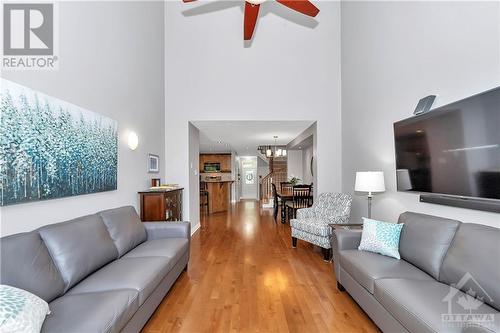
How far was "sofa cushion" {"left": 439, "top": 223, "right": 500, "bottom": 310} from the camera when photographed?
1.40 m

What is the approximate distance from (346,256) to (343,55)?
375 cm

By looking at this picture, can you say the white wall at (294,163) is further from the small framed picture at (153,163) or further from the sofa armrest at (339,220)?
the small framed picture at (153,163)

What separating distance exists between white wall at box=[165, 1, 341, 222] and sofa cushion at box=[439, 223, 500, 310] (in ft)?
9.70

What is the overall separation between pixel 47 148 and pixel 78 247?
82cm

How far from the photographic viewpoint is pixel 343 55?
446 centimetres

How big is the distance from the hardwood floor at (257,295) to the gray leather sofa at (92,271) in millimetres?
287

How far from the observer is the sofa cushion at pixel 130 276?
1.63 metres

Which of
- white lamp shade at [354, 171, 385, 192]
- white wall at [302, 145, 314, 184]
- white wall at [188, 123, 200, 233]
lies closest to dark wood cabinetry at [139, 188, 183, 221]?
white wall at [188, 123, 200, 233]

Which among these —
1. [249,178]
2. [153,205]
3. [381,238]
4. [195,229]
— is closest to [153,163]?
[153,205]

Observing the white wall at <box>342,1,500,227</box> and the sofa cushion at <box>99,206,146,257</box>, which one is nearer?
the white wall at <box>342,1,500,227</box>

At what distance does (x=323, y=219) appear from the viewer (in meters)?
3.85

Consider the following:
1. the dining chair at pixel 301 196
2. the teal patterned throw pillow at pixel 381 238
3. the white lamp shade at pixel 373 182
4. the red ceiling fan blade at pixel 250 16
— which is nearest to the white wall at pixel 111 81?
the red ceiling fan blade at pixel 250 16

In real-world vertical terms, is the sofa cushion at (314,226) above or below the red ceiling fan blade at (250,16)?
below

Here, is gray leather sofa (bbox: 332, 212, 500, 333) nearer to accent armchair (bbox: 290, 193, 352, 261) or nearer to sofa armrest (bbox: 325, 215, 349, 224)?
accent armchair (bbox: 290, 193, 352, 261)
